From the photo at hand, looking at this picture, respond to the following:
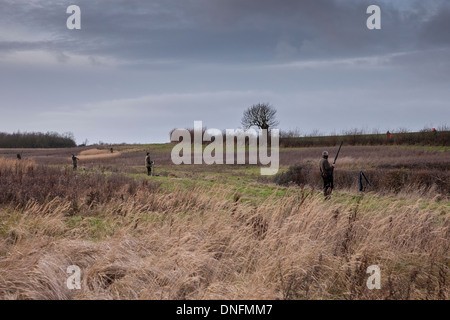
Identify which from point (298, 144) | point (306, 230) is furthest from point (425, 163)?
point (298, 144)

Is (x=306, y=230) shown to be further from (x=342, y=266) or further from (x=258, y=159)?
(x=258, y=159)

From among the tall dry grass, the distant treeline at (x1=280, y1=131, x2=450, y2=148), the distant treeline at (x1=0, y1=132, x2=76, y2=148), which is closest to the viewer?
the tall dry grass

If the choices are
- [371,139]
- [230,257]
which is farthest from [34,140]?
[230,257]

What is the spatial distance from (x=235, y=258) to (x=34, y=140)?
8880 centimetres

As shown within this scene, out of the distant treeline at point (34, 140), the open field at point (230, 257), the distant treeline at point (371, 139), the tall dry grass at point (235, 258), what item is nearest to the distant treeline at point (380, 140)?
the distant treeline at point (371, 139)

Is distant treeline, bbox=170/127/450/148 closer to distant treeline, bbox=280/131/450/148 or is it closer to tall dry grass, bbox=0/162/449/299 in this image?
distant treeline, bbox=280/131/450/148

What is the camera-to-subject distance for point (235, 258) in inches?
293

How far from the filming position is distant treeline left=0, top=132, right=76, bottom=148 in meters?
83.7

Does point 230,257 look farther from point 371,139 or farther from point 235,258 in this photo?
point 371,139

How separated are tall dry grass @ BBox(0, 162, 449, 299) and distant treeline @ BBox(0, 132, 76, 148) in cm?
8294

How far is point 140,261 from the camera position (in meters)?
6.73

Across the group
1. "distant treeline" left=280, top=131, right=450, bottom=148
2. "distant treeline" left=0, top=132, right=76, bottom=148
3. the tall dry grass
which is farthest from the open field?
"distant treeline" left=0, top=132, right=76, bottom=148

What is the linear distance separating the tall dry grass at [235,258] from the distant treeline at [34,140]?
8294 centimetres
